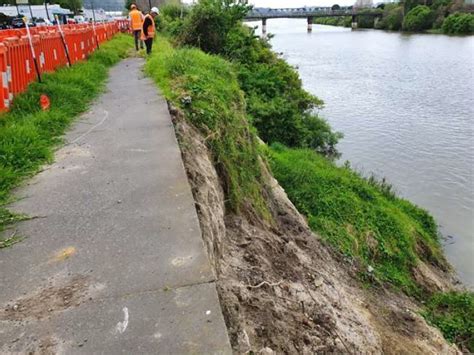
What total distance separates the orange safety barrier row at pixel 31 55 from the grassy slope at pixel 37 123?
211mm

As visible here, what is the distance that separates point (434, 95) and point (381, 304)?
21.7m

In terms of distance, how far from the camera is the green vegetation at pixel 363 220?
9.18 meters

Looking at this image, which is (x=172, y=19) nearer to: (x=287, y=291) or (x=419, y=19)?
(x=287, y=291)

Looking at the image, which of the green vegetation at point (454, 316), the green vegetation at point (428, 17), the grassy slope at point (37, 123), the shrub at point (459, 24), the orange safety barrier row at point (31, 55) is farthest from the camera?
the green vegetation at point (428, 17)

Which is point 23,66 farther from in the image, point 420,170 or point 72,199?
point 420,170

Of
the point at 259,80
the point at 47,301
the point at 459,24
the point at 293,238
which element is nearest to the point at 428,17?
the point at 459,24

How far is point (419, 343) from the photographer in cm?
633

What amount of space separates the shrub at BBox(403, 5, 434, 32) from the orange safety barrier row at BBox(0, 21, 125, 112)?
6922cm

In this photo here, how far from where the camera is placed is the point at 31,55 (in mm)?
8523

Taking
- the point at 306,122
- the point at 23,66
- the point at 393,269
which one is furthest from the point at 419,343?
the point at 306,122

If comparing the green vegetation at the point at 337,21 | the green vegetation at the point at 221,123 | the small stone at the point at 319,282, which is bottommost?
the green vegetation at the point at 337,21

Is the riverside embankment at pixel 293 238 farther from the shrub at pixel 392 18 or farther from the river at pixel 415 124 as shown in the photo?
the shrub at pixel 392 18

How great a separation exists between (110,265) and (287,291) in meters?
2.01

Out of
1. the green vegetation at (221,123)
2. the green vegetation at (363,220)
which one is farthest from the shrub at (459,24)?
the green vegetation at (221,123)
